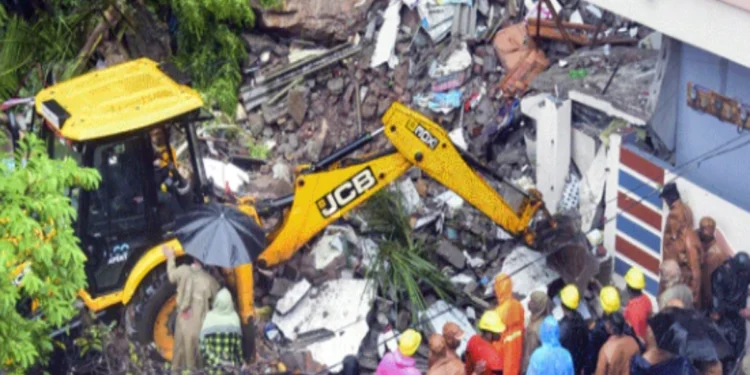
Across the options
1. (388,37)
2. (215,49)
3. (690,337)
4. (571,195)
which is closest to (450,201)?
(571,195)

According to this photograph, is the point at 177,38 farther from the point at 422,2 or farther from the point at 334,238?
the point at 334,238

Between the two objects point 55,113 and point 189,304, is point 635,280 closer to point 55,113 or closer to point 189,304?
point 189,304

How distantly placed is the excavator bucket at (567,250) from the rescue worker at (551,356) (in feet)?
7.79

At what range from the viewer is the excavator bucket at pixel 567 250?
44.4 ft

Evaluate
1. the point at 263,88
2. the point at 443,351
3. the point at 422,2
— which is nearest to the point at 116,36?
the point at 263,88

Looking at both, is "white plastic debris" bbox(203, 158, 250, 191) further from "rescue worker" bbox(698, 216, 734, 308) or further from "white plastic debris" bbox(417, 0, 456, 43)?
"rescue worker" bbox(698, 216, 734, 308)

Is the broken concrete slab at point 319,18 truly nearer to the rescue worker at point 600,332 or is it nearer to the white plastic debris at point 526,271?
the white plastic debris at point 526,271

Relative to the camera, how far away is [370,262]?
45.3 ft

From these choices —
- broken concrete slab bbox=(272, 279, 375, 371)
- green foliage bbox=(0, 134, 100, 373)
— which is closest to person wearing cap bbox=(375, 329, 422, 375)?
broken concrete slab bbox=(272, 279, 375, 371)

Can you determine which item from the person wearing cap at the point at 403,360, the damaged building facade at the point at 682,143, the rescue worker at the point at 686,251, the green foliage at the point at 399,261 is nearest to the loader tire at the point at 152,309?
the green foliage at the point at 399,261

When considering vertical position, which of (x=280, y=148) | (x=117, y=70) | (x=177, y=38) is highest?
(x=117, y=70)

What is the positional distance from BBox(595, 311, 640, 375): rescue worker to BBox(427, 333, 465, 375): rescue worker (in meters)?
1.16

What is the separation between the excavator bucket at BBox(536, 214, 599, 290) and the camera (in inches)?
533

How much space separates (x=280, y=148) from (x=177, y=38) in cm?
200
